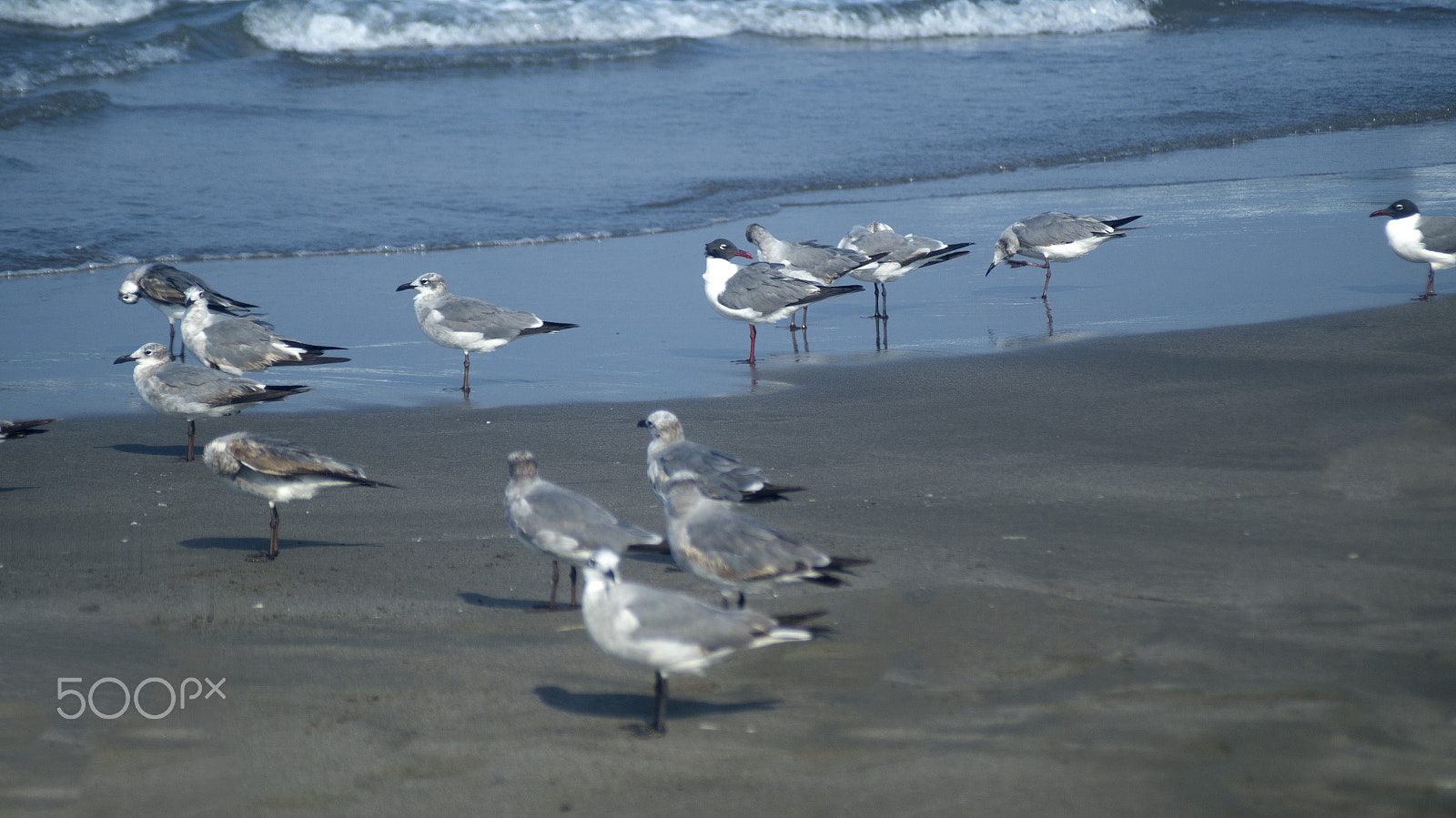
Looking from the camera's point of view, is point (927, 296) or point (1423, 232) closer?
point (1423, 232)

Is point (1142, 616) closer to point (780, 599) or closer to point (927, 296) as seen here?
point (780, 599)

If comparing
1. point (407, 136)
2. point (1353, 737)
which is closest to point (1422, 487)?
point (1353, 737)

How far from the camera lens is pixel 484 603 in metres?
4.45

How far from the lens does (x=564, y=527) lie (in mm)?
4199

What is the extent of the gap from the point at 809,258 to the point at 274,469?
19.5 feet

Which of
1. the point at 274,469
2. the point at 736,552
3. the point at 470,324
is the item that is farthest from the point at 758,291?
the point at 736,552

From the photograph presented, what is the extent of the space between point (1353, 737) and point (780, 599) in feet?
6.41

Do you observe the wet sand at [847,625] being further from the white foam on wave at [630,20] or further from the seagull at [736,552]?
the white foam on wave at [630,20]

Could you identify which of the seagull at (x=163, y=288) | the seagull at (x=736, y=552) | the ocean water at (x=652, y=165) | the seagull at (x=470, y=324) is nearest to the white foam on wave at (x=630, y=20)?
the ocean water at (x=652, y=165)

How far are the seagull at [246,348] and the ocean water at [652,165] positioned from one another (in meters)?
0.33

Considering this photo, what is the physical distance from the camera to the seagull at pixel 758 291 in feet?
28.8

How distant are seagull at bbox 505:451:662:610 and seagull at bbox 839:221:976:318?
5460 mm

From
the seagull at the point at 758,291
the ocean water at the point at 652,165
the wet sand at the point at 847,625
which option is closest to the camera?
the wet sand at the point at 847,625

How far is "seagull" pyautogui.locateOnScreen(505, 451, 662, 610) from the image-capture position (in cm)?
417
